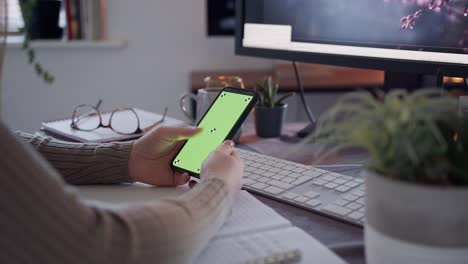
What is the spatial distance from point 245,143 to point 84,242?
23.0 inches

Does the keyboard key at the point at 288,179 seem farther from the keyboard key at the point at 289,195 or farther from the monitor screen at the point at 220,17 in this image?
the monitor screen at the point at 220,17

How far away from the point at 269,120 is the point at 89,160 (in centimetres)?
41

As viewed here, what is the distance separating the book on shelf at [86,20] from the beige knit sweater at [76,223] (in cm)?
148

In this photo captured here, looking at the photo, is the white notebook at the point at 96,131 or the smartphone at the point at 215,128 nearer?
the smartphone at the point at 215,128

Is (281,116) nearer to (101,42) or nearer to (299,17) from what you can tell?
(299,17)

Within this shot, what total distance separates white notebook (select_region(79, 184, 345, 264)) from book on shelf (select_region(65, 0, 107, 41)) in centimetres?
133

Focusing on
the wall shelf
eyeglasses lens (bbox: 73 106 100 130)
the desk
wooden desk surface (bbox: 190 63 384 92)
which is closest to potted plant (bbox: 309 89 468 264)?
the desk

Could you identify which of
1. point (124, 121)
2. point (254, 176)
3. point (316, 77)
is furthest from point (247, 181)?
point (316, 77)

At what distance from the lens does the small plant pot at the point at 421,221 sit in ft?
1.32

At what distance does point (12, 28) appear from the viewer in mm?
1845

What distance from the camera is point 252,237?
57 centimetres

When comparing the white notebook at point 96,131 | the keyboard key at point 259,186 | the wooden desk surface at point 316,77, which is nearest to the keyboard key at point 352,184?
the keyboard key at point 259,186

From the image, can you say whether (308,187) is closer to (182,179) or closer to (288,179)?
(288,179)

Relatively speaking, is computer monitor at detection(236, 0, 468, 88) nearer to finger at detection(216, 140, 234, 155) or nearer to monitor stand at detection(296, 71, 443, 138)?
monitor stand at detection(296, 71, 443, 138)
